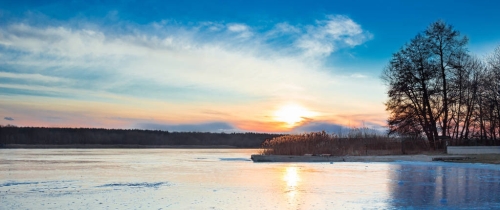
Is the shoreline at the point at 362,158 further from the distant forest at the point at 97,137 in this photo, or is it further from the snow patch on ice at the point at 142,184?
the distant forest at the point at 97,137

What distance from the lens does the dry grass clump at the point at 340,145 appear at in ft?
114

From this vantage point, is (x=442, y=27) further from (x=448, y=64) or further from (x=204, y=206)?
(x=204, y=206)

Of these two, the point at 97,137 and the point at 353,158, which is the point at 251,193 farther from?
the point at 97,137

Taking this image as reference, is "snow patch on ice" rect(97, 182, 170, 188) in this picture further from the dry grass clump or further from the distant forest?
the distant forest

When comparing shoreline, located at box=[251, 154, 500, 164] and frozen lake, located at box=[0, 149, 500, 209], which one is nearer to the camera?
frozen lake, located at box=[0, 149, 500, 209]

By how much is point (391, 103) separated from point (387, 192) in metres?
31.5

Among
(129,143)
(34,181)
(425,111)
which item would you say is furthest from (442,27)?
(129,143)

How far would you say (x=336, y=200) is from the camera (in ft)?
38.1

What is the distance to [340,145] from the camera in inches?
1416

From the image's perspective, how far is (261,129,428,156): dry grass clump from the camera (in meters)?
34.9

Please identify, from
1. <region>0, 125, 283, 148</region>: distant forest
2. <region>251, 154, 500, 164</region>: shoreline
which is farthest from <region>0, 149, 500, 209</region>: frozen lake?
<region>0, 125, 283, 148</region>: distant forest

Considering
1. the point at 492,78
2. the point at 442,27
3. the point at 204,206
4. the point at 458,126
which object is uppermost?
the point at 442,27

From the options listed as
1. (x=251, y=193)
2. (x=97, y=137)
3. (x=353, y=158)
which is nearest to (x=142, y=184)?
(x=251, y=193)

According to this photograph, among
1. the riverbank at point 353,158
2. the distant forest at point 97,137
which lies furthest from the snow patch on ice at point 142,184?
the distant forest at point 97,137
